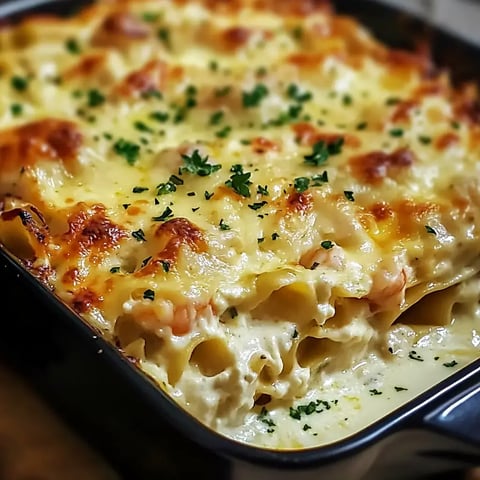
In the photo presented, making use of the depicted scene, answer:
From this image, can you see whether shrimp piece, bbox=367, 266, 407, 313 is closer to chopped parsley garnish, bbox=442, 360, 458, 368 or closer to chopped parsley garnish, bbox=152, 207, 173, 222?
chopped parsley garnish, bbox=442, 360, 458, 368

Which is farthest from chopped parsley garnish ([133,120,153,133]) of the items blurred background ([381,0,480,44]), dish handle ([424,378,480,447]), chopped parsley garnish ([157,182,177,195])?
blurred background ([381,0,480,44])

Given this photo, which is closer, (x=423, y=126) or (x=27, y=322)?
(x=27, y=322)

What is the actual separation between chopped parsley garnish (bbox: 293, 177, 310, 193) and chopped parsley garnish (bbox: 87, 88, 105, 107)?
662 mm

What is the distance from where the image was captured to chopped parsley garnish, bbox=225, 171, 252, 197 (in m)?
2.05

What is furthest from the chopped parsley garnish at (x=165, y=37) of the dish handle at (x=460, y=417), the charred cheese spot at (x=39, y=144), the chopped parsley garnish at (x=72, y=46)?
the dish handle at (x=460, y=417)

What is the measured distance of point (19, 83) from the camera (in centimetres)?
256

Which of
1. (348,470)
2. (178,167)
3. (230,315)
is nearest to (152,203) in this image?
(178,167)

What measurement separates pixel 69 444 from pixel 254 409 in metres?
0.39

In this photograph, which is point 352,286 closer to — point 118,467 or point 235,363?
point 235,363

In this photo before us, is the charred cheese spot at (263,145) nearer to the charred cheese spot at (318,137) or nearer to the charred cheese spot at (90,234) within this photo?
the charred cheese spot at (318,137)

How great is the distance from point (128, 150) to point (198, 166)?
0.22 metres

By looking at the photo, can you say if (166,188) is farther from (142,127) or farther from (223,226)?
(142,127)

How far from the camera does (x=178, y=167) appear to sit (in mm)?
2156

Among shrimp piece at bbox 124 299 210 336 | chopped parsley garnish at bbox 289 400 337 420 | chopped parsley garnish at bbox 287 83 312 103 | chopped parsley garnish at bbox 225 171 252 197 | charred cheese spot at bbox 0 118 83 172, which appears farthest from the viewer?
chopped parsley garnish at bbox 287 83 312 103
